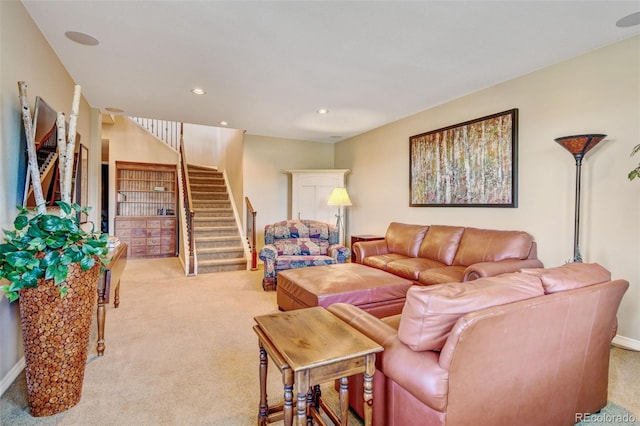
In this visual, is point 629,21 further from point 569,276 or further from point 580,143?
point 569,276

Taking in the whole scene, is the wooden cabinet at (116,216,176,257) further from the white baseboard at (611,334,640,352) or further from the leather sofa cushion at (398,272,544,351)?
the white baseboard at (611,334,640,352)

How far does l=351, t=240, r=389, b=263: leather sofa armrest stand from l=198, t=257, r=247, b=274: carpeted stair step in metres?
2.21

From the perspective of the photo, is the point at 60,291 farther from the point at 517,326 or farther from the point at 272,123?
the point at 272,123

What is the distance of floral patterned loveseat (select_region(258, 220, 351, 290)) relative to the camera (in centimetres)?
421

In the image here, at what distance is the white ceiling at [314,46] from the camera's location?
2.16m

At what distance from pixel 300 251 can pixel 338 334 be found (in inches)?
126

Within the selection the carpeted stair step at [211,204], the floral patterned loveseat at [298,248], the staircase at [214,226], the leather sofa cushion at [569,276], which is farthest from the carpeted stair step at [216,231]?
the leather sofa cushion at [569,276]

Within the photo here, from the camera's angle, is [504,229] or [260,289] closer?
[504,229]

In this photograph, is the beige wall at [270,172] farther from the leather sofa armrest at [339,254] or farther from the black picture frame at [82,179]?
the black picture frame at [82,179]

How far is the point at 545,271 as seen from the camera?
150 cm

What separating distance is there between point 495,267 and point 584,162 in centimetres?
124

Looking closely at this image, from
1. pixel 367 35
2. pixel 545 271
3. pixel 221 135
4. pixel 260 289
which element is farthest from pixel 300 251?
pixel 221 135

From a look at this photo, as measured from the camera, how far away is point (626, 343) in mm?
2576

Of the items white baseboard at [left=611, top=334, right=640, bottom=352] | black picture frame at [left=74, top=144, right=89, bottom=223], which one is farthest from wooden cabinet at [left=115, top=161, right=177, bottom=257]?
white baseboard at [left=611, top=334, right=640, bottom=352]
